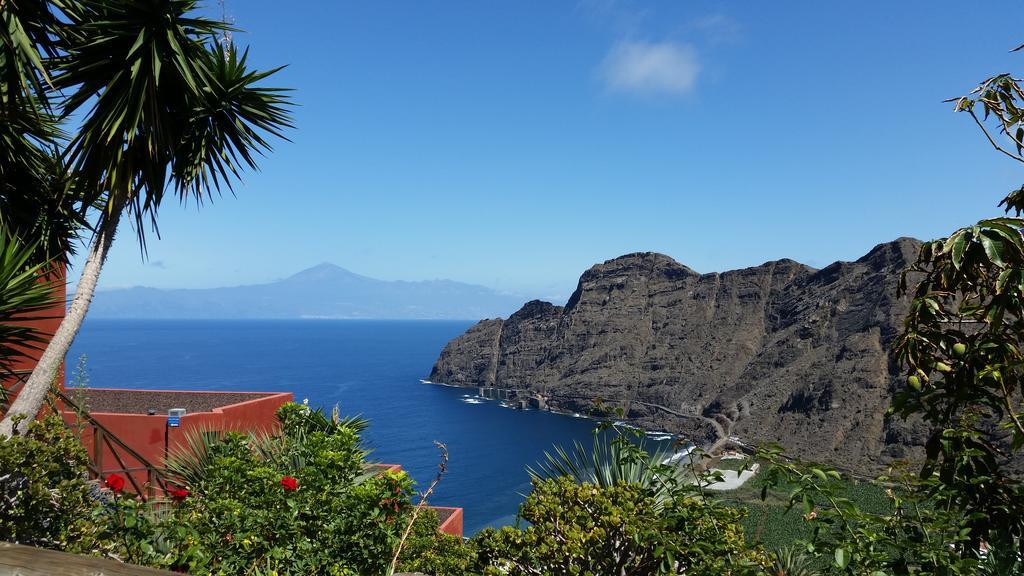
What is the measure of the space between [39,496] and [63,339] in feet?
6.01

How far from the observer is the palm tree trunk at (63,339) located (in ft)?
15.7

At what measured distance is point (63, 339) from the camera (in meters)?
5.08

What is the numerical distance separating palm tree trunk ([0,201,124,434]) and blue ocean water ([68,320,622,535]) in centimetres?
2625

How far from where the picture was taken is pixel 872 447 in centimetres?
6266

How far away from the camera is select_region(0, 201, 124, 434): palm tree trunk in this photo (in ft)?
15.7

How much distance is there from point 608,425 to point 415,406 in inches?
3798

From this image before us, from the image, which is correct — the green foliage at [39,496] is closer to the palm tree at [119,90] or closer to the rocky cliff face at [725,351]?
the palm tree at [119,90]

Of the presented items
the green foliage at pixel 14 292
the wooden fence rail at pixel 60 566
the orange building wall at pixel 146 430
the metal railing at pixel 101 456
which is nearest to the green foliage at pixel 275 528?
the green foliage at pixel 14 292

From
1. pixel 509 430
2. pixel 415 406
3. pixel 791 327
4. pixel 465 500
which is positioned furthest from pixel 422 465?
pixel 791 327

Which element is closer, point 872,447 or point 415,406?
point 872,447

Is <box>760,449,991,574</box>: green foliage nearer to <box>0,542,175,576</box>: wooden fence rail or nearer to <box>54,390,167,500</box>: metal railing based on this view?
<box>0,542,175,576</box>: wooden fence rail

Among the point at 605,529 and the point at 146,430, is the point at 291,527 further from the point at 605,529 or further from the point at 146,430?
the point at 146,430

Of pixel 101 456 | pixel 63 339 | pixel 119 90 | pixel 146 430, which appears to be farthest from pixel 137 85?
pixel 146 430

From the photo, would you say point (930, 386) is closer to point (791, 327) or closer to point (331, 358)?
point (791, 327)
